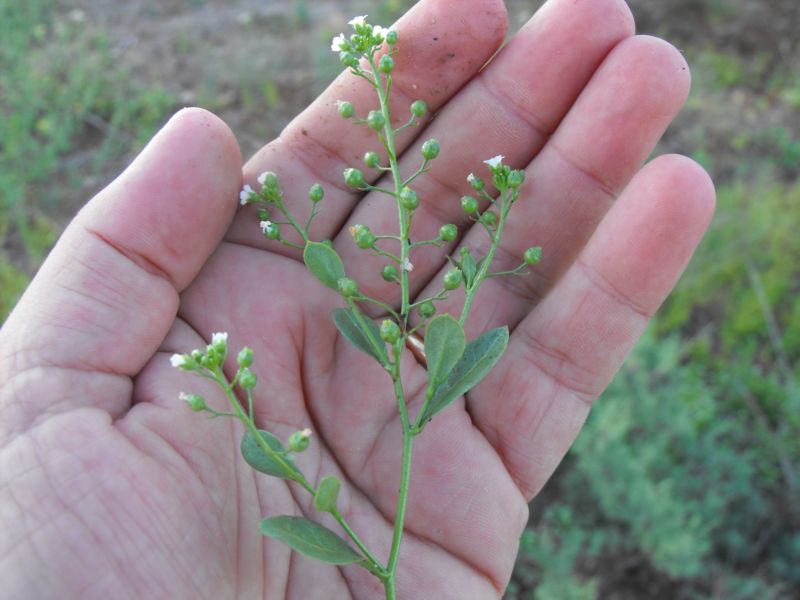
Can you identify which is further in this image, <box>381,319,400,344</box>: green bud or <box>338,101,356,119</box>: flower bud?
<box>338,101,356,119</box>: flower bud

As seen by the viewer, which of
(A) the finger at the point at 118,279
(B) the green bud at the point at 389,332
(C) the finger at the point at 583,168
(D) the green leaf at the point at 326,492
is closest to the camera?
(D) the green leaf at the point at 326,492

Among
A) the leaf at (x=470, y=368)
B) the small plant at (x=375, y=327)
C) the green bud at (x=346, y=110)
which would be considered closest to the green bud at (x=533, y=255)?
the small plant at (x=375, y=327)

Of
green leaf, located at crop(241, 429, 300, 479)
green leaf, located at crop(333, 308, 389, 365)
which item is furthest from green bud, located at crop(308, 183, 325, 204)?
green leaf, located at crop(241, 429, 300, 479)

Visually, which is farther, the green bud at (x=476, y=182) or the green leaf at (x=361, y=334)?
the green bud at (x=476, y=182)

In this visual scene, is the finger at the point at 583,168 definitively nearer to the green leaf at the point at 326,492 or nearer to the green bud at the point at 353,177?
the green bud at the point at 353,177

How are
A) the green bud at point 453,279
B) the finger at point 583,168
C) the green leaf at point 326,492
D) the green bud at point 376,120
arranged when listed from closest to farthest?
1. the green leaf at point 326,492
2. the green bud at point 453,279
3. the green bud at point 376,120
4. the finger at point 583,168

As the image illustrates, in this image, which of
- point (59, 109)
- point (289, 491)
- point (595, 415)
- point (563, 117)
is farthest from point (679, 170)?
point (59, 109)

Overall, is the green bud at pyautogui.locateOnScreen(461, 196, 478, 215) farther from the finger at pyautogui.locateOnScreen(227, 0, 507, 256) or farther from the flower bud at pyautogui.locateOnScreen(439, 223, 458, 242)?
the finger at pyautogui.locateOnScreen(227, 0, 507, 256)
